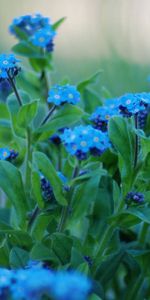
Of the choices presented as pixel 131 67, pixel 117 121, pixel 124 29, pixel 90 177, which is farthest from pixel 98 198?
pixel 124 29

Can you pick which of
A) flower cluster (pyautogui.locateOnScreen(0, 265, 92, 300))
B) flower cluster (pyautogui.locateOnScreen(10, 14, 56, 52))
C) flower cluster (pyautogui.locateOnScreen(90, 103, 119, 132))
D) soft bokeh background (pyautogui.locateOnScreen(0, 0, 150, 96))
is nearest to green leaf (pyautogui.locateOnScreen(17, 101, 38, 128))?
flower cluster (pyautogui.locateOnScreen(90, 103, 119, 132))

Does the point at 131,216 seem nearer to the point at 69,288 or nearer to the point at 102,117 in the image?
the point at 102,117

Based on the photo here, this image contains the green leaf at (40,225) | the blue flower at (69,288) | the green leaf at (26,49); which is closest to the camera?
the blue flower at (69,288)

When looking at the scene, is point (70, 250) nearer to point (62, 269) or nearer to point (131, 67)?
point (62, 269)

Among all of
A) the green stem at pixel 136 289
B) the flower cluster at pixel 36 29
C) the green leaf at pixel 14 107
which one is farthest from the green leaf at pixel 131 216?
the flower cluster at pixel 36 29

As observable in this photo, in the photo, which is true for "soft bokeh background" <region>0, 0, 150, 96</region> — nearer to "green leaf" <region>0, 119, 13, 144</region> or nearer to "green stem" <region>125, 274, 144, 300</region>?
"green leaf" <region>0, 119, 13, 144</region>

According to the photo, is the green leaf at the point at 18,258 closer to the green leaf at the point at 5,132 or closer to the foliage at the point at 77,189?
the foliage at the point at 77,189
